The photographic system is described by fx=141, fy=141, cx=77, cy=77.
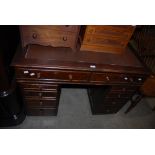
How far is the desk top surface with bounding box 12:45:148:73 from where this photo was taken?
46.6 inches

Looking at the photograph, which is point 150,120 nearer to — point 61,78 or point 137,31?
point 137,31

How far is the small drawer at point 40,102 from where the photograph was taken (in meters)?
1.52

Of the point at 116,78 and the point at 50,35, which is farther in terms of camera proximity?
the point at 116,78

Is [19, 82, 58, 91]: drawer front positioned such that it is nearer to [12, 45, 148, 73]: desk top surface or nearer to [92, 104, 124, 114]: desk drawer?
[12, 45, 148, 73]: desk top surface

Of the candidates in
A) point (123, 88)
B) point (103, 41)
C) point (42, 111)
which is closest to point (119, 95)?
point (123, 88)

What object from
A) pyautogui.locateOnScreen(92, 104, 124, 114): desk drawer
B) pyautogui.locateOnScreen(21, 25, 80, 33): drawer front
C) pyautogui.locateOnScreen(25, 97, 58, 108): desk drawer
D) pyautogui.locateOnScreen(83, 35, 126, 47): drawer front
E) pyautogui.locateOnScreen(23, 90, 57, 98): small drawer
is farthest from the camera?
pyautogui.locateOnScreen(92, 104, 124, 114): desk drawer

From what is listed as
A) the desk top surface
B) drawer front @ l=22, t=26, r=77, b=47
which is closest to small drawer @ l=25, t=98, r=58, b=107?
the desk top surface

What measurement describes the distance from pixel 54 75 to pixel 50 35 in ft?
1.15

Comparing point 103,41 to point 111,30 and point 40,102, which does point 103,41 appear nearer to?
point 111,30

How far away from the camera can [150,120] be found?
6.73 ft

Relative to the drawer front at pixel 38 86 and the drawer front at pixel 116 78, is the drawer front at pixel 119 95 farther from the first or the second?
the drawer front at pixel 38 86

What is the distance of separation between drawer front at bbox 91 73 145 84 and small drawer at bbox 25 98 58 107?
529mm

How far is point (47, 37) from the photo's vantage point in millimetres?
1243

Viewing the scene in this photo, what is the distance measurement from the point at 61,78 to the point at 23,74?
1.09 ft
